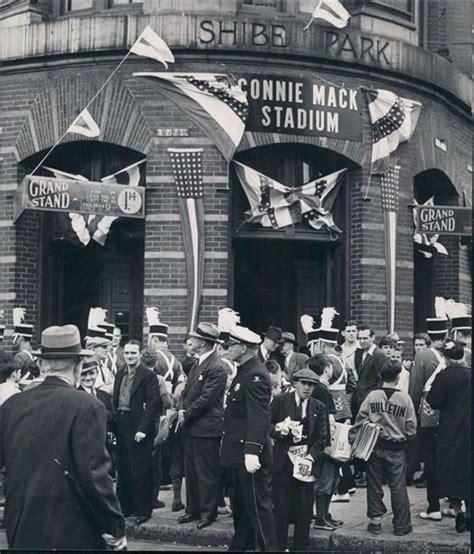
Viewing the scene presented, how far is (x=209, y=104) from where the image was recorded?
1525 centimetres

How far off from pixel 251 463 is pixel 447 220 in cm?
646

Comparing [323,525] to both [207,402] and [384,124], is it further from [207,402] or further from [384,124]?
[384,124]

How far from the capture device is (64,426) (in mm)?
5688

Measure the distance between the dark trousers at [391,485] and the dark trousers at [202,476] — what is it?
5.15ft

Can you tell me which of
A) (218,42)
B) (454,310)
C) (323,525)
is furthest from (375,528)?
(218,42)

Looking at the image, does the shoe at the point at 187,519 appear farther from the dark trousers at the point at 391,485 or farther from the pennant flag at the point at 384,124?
the pennant flag at the point at 384,124

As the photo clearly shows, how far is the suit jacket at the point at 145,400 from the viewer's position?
36.0ft

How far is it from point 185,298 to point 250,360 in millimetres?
5633

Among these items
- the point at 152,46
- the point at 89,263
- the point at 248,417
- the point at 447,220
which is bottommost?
the point at 248,417

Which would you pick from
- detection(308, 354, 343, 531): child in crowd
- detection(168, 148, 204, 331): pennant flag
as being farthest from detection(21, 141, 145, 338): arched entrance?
detection(308, 354, 343, 531): child in crowd

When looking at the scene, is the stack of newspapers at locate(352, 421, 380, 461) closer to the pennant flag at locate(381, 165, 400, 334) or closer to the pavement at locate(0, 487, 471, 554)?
the pavement at locate(0, 487, 471, 554)

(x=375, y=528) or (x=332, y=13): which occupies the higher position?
(x=332, y=13)

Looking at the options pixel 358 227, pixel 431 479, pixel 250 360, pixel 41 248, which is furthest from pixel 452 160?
pixel 250 360

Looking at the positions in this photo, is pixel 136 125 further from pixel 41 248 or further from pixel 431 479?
pixel 431 479
